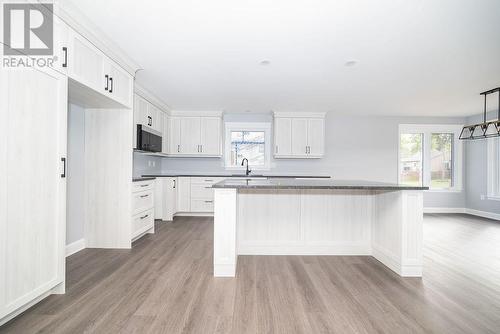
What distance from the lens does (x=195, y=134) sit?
555 cm

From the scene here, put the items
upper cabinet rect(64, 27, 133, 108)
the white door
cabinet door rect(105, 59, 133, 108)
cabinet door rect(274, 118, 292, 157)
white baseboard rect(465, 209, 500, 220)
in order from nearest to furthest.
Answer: the white door → upper cabinet rect(64, 27, 133, 108) → cabinet door rect(105, 59, 133, 108) → white baseboard rect(465, 209, 500, 220) → cabinet door rect(274, 118, 292, 157)

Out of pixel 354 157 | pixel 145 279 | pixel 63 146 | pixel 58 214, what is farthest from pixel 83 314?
pixel 354 157

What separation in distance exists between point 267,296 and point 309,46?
257cm

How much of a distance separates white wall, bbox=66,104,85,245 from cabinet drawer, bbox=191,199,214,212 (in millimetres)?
2329

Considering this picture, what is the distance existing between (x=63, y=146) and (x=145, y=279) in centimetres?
141

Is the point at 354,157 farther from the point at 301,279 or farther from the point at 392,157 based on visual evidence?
the point at 301,279

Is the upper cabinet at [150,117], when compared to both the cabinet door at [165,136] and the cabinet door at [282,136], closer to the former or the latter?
the cabinet door at [165,136]

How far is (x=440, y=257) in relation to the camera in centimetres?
292

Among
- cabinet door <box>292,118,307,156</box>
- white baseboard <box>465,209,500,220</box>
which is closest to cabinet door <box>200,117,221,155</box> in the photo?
cabinet door <box>292,118,307,156</box>

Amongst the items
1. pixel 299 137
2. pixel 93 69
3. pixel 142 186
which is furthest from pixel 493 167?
pixel 93 69

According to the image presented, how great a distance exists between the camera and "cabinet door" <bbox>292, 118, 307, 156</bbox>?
5617 millimetres

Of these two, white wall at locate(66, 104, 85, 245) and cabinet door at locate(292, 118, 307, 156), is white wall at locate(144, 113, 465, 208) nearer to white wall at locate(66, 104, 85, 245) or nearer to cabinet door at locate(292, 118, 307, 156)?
cabinet door at locate(292, 118, 307, 156)

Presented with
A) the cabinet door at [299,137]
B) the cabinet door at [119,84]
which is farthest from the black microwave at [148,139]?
the cabinet door at [299,137]

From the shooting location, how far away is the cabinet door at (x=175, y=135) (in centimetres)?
554
